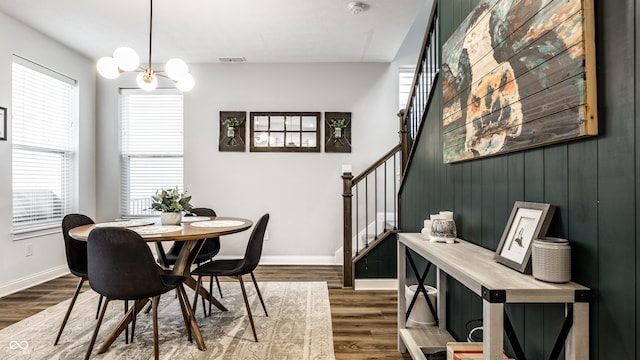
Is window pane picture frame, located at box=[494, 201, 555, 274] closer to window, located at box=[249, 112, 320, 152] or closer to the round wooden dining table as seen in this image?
the round wooden dining table

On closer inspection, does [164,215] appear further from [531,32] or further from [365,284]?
[531,32]

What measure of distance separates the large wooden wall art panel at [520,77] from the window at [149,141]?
13.0 feet

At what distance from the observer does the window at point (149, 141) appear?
493 cm

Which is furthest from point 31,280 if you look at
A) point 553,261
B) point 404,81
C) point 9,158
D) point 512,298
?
point 404,81

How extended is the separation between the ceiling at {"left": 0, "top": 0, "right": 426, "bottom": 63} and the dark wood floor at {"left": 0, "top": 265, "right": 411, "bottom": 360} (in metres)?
2.77

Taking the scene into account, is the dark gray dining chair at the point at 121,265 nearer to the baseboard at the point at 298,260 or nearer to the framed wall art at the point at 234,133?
the baseboard at the point at 298,260

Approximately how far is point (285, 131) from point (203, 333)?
2952 mm

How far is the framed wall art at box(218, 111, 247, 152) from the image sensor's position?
4.86 meters

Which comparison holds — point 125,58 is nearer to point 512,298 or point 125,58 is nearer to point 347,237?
point 347,237

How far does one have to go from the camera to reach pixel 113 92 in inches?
193

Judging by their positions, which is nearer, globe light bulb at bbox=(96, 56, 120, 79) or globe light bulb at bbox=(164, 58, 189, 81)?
globe light bulb at bbox=(96, 56, 120, 79)

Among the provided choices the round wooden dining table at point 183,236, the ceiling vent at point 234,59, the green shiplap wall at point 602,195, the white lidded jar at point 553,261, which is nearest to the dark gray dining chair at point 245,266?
the round wooden dining table at point 183,236

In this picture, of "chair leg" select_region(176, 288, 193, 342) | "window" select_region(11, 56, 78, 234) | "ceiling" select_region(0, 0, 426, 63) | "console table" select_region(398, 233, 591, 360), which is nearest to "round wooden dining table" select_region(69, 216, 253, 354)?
"chair leg" select_region(176, 288, 193, 342)

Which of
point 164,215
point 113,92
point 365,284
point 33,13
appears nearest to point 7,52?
point 33,13
